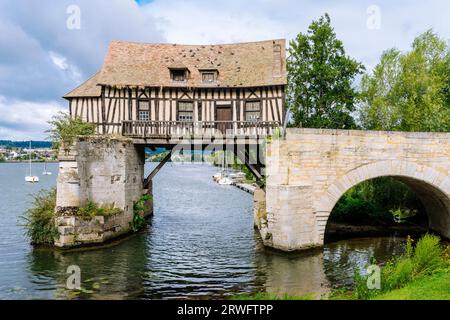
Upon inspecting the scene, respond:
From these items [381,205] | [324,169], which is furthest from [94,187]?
[381,205]

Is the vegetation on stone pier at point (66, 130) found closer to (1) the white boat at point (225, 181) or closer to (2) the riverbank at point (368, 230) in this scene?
(2) the riverbank at point (368, 230)

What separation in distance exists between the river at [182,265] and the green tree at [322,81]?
9.15 meters

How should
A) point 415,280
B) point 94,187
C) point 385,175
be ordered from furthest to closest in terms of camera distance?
point 94,187 < point 385,175 < point 415,280

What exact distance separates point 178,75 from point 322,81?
961 centimetres

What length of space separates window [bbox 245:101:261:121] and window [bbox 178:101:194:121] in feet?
8.88

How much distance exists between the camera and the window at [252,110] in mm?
17797

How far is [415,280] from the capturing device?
8461 millimetres

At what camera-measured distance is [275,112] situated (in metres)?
17.5

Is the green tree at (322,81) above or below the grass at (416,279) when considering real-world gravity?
above

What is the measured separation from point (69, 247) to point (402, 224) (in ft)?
48.6

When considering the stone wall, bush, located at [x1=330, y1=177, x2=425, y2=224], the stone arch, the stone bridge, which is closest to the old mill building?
the stone wall

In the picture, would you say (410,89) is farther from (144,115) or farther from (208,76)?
(144,115)

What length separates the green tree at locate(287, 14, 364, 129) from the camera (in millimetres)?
22672

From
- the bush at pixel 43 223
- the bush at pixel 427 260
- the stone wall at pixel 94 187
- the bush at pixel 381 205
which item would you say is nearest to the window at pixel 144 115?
the stone wall at pixel 94 187
